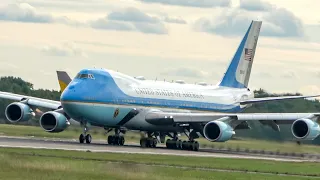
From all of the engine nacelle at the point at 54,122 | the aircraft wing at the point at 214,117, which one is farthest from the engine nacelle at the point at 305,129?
the engine nacelle at the point at 54,122

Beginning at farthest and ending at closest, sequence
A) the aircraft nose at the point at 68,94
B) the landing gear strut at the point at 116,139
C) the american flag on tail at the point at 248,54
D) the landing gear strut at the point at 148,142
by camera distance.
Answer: the american flag on tail at the point at 248,54
the landing gear strut at the point at 148,142
the landing gear strut at the point at 116,139
the aircraft nose at the point at 68,94

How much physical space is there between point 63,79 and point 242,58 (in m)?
18.1

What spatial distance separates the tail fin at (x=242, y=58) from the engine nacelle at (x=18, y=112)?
57.7 ft

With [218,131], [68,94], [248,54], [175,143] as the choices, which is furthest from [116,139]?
[248,54]

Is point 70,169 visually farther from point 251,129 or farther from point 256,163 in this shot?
point 251,129

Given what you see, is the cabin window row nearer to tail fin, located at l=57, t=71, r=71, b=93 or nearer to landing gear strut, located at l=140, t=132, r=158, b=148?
landing gear strut, located at l=140, t=132, r=158, b=148

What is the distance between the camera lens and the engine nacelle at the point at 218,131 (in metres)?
62.4

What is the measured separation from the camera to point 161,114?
67188mm

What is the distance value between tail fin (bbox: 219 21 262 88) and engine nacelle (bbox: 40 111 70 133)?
17181 mm

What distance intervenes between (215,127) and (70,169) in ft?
88.2

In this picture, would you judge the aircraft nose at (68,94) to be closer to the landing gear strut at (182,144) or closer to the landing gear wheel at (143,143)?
the landing gear wheel at (143,143)

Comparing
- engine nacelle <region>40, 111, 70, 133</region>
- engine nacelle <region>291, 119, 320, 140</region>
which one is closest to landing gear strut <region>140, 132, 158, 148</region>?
engine nacelle <region>40, 111, 70, 133</region>

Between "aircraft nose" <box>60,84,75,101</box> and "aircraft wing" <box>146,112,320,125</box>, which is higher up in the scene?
"aircraft nose" <box>60,84,75,101</box>

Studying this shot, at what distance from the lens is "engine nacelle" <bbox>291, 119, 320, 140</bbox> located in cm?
6059
